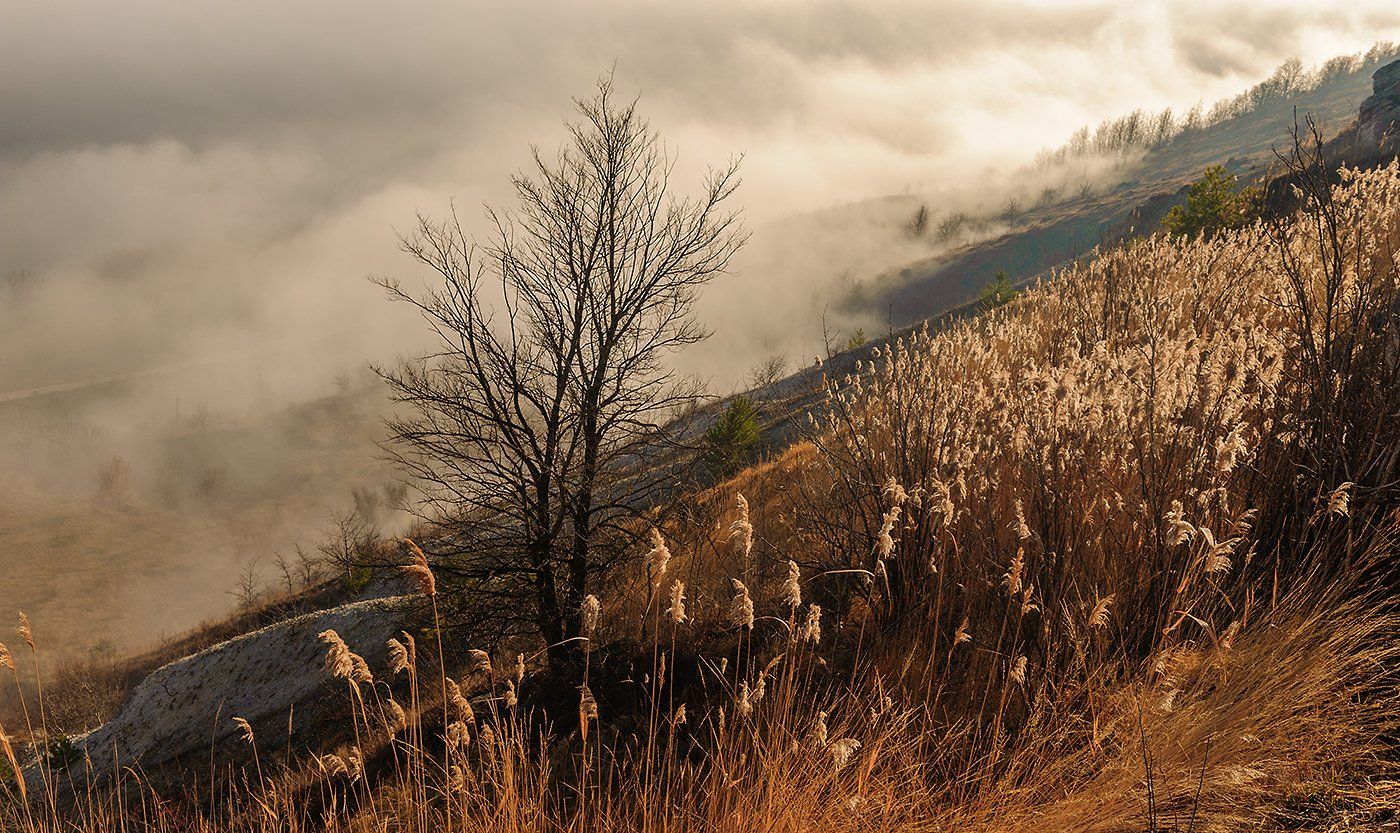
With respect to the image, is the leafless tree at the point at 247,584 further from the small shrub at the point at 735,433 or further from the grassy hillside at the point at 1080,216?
the grassy hillside at the point at 1080,216

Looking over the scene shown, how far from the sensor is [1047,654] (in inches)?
114

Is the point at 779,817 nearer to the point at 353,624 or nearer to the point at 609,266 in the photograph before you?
the point at 609,266

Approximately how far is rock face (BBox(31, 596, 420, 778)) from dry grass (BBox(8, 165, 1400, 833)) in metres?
15.6

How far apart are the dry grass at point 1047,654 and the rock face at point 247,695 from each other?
15.6 m

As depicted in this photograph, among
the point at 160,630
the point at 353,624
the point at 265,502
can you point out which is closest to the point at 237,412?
the point at 265,502

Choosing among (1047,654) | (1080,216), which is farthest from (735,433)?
(1080,216)

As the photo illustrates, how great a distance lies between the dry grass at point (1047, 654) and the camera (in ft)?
8.06

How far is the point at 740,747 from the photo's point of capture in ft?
10.3

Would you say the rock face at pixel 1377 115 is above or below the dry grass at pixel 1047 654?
above

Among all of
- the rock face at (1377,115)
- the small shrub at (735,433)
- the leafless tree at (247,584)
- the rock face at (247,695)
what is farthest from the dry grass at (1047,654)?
the leafless tree at (247,584)

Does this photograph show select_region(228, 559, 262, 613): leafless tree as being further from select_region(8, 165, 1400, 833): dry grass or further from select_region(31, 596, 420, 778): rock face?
select_region(8, 165, 1400, 833): dry grass

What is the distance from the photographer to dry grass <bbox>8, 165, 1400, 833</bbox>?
2.46 m

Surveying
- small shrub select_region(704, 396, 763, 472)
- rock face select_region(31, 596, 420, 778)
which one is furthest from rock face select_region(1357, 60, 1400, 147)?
rock face select_region(31, 596, 420, 778)

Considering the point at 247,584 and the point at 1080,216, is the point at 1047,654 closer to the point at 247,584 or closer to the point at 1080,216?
the point at 247,584
